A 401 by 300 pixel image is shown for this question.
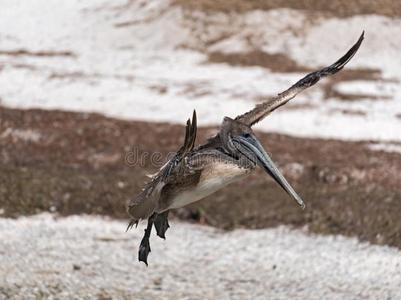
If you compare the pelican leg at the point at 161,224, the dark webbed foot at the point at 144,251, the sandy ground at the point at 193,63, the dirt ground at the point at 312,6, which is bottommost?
the sandy ground at the point at 193,63

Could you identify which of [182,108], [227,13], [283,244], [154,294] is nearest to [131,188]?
[283,244]

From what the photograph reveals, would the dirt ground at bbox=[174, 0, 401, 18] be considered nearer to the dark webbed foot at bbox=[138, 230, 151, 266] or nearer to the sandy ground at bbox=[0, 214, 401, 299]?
the sandy ground at bbox=[0, 214, 401, 299]

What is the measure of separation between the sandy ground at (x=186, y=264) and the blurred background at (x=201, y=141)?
0.26ft

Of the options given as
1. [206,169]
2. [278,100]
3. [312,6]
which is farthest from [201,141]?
[312,6]

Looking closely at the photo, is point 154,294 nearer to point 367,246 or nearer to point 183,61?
point 367,246

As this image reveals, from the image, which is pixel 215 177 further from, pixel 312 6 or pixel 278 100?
pixel 312 6

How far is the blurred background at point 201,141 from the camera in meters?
21.3

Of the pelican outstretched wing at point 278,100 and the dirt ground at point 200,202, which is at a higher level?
the pelican outstretched wing at point 278,100

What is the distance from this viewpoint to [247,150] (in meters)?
9.15

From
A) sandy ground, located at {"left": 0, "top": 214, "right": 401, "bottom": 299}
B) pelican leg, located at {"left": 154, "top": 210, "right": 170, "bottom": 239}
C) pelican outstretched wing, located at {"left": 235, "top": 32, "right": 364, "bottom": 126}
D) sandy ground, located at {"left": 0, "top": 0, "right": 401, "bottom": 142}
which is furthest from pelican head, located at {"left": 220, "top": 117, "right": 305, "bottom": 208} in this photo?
sandy ground, located at {"left": 0, "top": 0, "right": 401, "bottom": 142}

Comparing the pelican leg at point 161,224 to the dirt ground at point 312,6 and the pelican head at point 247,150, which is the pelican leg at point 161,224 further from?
the dirt ground at point 312,6

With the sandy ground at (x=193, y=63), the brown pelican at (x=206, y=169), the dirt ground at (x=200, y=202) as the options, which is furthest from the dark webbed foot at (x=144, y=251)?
the sandy ground at (x=193, y=63)

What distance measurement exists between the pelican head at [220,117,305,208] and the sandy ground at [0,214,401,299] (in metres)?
10.7

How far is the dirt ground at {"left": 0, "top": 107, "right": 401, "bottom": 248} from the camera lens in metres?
25.9
